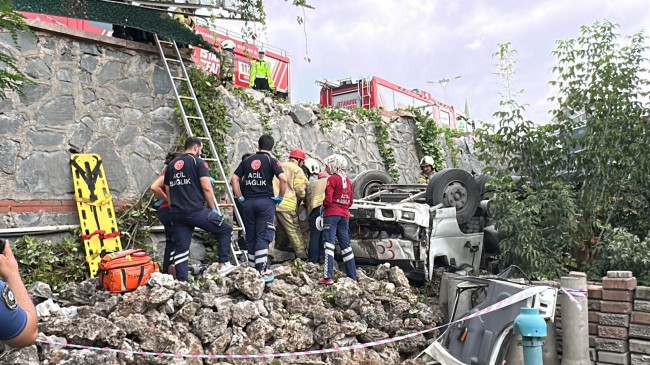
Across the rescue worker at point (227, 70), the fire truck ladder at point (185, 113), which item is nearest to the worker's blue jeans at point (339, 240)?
the fire truck ladder at point (185, 113)

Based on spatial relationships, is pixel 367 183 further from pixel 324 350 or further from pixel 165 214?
pixel 324 350

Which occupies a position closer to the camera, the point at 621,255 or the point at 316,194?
the point at 621,255

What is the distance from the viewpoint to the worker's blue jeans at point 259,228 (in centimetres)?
590

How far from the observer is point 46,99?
270 inches

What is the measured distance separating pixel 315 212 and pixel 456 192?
182cm

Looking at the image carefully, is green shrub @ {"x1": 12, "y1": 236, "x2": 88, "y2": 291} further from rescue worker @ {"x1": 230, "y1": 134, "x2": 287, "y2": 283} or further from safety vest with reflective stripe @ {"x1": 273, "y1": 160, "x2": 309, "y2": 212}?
safety vest with reflective stripe @ {"x1": 273, "y1": 160, "x2": 309, "y2": 212}

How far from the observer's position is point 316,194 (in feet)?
24.0

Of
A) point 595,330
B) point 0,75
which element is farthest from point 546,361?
point 0,75

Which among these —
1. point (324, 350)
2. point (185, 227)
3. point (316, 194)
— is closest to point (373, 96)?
point (316, 194)

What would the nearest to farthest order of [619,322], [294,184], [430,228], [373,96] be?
1. [619,322]
2. [430,228]
3. [294,184]
4. [373,96]

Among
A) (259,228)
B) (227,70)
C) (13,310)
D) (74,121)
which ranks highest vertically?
(227,70)

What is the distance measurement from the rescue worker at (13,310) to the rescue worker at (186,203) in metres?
3.46

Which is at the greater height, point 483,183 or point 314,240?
point 483,183

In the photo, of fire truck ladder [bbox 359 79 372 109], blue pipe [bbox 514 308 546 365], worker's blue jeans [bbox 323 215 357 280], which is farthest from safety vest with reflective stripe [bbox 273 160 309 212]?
fire truck ladder [bbox 359 79 372 109]
